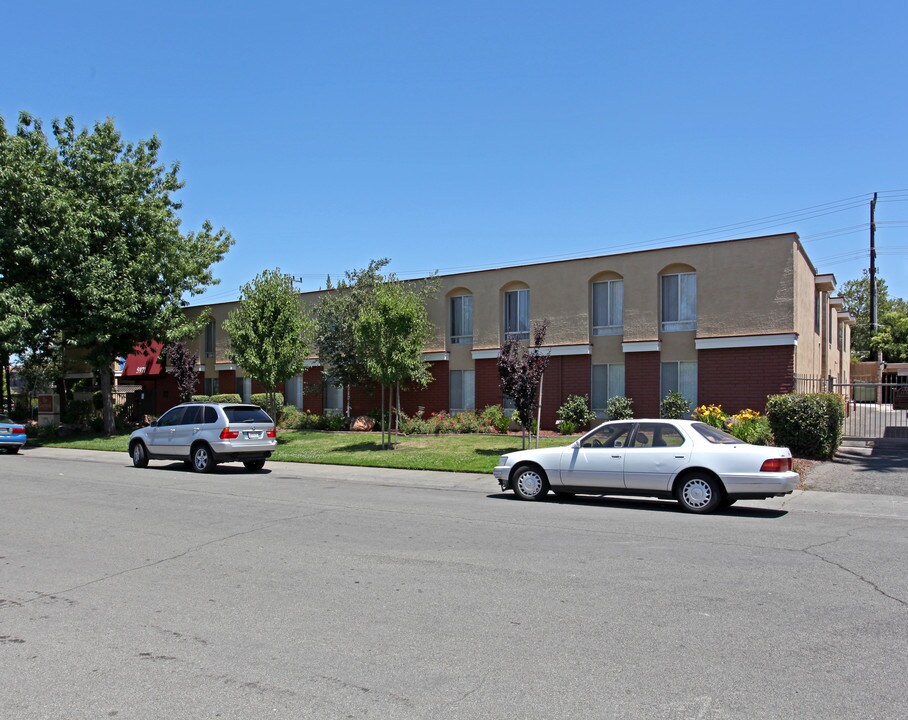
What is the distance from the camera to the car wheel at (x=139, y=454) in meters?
20.4

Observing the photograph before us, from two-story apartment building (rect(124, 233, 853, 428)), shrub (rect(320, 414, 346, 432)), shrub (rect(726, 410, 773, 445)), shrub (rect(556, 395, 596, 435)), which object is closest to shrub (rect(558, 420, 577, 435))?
shrub (rect(556, 395, 596, 435))

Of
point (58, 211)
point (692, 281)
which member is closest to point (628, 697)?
point (692, 281)

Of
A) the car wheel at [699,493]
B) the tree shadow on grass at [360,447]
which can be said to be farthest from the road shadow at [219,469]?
the car wheel at [699,493]

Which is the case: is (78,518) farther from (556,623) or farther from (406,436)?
(406,436)

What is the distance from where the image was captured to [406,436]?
26.9 meters

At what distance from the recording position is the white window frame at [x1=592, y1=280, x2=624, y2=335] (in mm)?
25969

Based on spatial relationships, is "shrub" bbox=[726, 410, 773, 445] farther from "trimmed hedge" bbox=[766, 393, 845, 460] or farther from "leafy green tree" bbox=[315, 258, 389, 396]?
"leafy green tree" bbox=[315, 258, 389, 396]

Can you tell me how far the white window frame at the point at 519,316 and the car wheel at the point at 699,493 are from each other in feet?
52.2

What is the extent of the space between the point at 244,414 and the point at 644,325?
13.5 metres

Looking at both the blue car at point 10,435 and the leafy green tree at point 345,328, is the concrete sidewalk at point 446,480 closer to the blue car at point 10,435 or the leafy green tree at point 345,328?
the blue car at point 10,435

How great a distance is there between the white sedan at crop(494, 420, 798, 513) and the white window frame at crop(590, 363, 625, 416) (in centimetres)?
1315

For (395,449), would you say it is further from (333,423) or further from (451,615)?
(451,615)

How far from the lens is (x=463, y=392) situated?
29.2 meters

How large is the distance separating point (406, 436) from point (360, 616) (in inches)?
817
